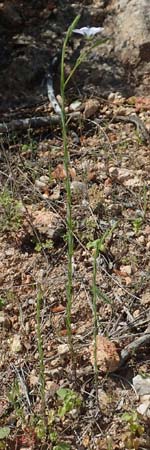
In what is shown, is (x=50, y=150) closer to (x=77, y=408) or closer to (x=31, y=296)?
(x=31, y=296)

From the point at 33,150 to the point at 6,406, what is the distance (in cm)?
124

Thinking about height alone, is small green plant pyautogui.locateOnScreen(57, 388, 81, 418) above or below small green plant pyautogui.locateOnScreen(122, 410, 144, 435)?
above

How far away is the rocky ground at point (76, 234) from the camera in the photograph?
6.36 feet

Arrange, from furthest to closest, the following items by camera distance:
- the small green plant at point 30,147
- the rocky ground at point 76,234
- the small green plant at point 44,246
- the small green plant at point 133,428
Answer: the small green plant at point 30,147
the small green plant at point 44,246
the rocky ground at point 76,234
the small green plant at point 133,428

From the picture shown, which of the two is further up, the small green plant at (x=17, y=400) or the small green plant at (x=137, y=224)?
the small green plant at (x=137, y=224)

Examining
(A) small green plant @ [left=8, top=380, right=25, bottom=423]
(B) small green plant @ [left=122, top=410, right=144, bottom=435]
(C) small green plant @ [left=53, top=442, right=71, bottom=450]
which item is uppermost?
(A) small green plant @ [left=8, top=380, right=25, bottom=423]

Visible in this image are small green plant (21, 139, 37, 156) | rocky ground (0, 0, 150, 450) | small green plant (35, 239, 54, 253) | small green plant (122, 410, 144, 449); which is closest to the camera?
small green plant (122, 410, 144, 449)

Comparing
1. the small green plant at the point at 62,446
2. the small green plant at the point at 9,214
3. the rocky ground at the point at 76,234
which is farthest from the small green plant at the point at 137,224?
the small green plant at the point at 62,446

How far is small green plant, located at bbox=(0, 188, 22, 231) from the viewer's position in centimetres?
249

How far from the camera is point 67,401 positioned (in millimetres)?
1911

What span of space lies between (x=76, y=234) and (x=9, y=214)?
0.94ft

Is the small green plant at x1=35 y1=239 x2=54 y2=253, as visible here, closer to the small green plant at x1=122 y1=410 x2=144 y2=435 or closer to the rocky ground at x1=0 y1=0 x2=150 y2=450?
the rocky ground at x1=0 y1=0 x2=150 y2=450

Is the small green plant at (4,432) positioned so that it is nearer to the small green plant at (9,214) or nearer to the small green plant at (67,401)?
the small green plant at (67,401)

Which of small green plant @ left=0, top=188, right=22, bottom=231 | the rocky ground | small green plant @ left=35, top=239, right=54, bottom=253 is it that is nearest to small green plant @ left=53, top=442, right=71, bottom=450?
the rocky ground
